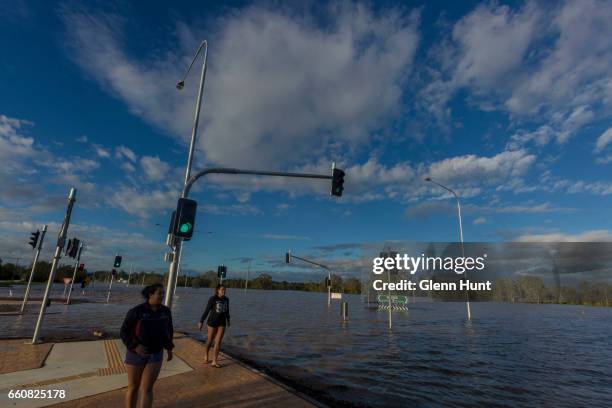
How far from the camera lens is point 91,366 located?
7.51 m

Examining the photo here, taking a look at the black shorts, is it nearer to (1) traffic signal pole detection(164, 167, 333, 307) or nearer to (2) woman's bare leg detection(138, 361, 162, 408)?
(1) traffic signal pole detection(164, 167, 333, 307)

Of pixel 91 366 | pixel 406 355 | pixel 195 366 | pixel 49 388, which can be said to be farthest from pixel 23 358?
pixel 406 355

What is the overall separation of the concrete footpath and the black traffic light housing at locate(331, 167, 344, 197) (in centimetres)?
571

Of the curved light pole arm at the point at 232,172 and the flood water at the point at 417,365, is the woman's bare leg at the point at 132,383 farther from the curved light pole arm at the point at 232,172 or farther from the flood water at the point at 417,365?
the curved light pole arm at the point at 232,172

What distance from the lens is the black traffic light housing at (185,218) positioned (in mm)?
7758

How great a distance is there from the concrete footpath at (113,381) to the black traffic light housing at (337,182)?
571 centimetres

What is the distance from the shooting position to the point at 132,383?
4.56m

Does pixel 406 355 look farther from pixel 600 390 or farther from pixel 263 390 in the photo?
pixel 263 390

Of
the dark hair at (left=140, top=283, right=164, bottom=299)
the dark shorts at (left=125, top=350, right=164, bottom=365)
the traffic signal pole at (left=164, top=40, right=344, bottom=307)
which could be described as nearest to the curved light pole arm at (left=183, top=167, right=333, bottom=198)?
the traffic signal pole at (left=164, top=40, right=344, bottom=307)

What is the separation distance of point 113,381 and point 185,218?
11.8 ft

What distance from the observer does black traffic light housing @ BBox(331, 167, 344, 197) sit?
10.7 metres

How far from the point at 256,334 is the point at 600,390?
1288 cm

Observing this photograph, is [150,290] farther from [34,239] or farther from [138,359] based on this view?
[34,239]

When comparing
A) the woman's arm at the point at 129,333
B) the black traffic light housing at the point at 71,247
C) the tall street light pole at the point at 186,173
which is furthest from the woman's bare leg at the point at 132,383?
the black traffic light housing at the point at 71,247
